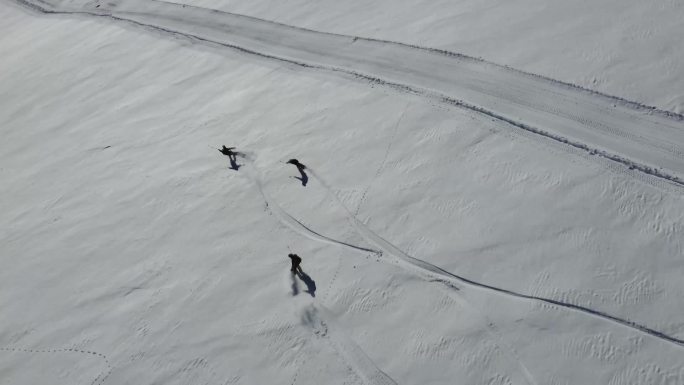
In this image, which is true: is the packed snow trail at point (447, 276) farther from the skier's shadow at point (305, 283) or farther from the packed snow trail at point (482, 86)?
the packed snow trail at point (482, 86)

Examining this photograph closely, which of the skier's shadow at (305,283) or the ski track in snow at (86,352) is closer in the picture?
the ski track in snow at (86,352)

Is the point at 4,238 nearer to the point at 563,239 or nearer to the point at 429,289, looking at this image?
the point at 429,289

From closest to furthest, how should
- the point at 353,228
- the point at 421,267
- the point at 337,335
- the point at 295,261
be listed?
1. the point at 337,335
2. the point at 421,267
3. the point at 295,261
4. the point at 353,228

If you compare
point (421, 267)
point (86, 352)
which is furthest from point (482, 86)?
point (86, 352)

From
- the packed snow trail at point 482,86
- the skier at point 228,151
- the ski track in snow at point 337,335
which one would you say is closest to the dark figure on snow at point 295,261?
the ski track in snow at point 337,335

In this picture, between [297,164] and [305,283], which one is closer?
[305,283]

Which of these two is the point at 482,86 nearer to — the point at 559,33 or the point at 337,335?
the point at 559,33

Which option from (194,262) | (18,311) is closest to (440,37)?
(194,262)
